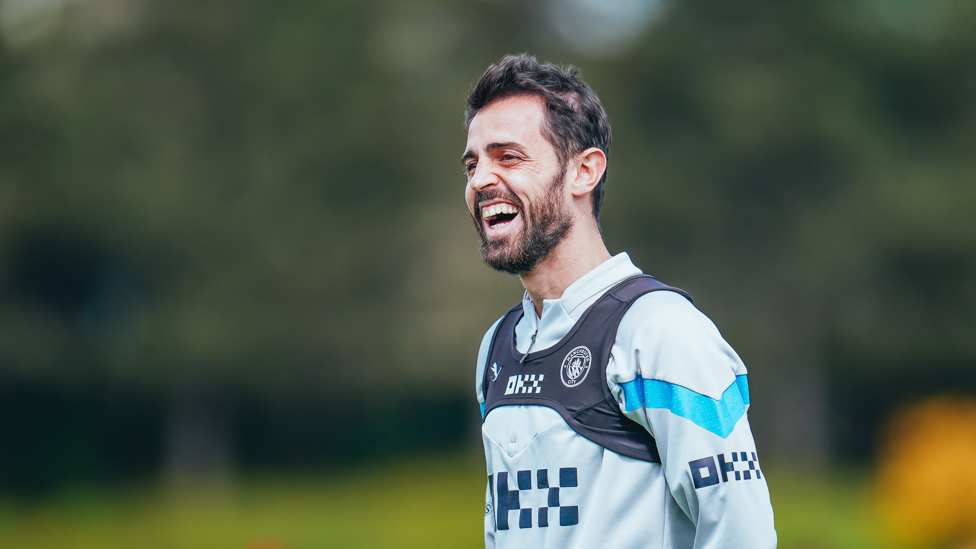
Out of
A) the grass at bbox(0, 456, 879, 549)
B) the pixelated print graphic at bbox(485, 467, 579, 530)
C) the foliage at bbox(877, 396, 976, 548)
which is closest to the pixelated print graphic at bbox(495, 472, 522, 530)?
the pixelated print graphic at bbox(485, 467, 579, 530)

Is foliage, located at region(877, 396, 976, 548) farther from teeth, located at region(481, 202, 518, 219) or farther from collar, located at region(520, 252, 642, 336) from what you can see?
teeth, located at region(481, 202, 518, 219)

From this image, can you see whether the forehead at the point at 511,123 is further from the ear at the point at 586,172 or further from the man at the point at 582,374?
the ear at the point at 586,172

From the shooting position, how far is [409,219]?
2006 cm

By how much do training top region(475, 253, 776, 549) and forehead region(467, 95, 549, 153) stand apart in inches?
19.1

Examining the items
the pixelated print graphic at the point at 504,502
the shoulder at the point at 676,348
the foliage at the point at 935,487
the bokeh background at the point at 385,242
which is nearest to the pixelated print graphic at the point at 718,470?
the shoulder at the point at 676,348

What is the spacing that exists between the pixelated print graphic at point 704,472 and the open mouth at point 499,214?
0.89m

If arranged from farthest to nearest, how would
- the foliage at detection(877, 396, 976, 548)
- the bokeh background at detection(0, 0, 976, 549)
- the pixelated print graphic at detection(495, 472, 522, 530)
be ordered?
the bokeh background at detection(0, 0, 976, 549) → the foliage at detection(877, 396, 976, 548) → the pixelated print graphic at detection(495, 472, 522, 530)

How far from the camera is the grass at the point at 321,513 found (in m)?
12.2

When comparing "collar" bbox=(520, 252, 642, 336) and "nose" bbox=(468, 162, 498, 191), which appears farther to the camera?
"nose" bbox=(468, 162, 498, 191)

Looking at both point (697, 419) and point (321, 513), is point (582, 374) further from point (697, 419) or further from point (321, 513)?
point (321, 513)

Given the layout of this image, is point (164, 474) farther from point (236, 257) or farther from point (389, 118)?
point (389, 118)

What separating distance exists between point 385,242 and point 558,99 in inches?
673

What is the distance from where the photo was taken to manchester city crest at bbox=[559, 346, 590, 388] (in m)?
2.40

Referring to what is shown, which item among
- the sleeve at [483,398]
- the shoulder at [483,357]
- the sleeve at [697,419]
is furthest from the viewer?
the shoulder at [483,357]
